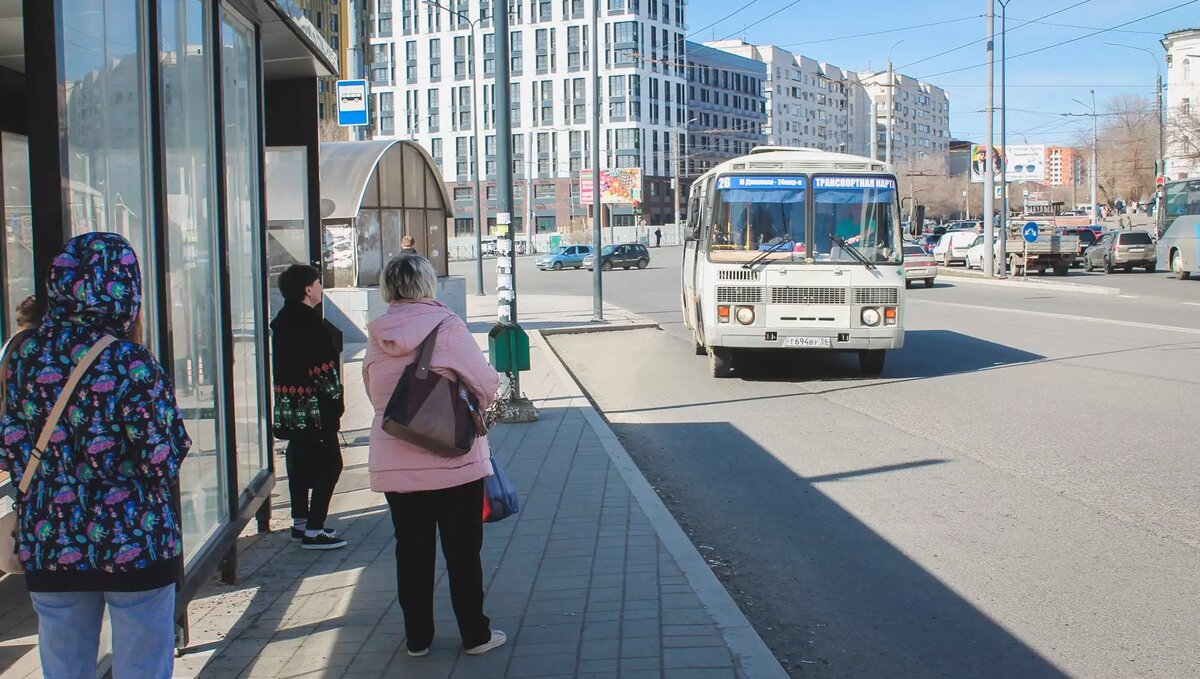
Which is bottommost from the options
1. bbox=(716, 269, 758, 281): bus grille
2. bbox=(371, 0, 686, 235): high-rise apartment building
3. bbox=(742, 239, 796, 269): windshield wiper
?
bbox=(716, 269, 758, 281): bus grille

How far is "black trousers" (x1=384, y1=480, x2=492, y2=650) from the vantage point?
4.73 metres

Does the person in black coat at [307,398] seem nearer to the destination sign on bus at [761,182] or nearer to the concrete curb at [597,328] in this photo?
the destination sign on bus at [761,182]

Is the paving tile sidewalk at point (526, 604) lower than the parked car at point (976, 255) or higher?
lower

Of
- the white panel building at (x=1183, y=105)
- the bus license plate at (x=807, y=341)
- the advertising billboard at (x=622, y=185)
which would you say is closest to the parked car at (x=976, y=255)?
the white panel building at (x=1183, y=105)

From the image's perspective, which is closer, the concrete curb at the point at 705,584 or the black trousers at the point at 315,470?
the concrete curb at the point at 705,584

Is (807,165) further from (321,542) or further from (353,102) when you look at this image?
(321,542)

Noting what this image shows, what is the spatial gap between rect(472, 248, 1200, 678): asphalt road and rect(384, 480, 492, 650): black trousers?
1440 mm

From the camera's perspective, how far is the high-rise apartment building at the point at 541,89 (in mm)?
104312

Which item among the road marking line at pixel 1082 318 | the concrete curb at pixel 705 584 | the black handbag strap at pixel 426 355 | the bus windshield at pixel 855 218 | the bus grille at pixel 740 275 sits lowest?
the concrete curb at pixel 705 584

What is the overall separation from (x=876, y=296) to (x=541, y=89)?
96625 mm

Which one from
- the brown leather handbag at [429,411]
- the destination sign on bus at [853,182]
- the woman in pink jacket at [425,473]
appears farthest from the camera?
the destination sign on bus at [853,182]

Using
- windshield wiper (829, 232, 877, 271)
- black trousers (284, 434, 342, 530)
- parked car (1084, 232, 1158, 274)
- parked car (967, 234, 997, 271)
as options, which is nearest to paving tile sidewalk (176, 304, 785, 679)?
black trousers (284, 434, 342, 530)

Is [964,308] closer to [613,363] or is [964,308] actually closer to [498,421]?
[613,363]

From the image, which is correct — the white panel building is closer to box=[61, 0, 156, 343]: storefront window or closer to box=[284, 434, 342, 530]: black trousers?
box=[284, 434, 342, 530]: black trousers
